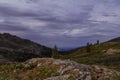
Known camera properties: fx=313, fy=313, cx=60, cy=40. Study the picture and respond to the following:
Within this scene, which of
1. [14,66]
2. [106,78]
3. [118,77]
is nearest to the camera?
[118,77]

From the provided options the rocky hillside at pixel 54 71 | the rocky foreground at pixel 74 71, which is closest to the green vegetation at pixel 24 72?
the rocky hillside at pixel 54 71

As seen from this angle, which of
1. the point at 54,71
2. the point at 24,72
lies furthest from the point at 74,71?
the point at 24,72

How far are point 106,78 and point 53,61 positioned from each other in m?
5.62

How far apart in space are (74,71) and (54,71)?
70.3 inches

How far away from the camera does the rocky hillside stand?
21.6 meters

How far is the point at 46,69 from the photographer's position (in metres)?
24.1

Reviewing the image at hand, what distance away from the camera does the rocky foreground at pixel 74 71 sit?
21.4 metres

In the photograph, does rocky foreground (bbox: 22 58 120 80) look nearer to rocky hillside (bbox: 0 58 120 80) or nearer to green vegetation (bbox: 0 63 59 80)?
rocky hillside (bbox: 0 58 120 80)

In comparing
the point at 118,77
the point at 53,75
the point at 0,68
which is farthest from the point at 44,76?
the point at 118,77

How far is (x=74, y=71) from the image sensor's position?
22625mm

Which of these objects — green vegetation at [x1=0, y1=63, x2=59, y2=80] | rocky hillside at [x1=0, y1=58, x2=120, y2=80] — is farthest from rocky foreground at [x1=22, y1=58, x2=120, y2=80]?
green vegetation at [x1=0, y1=63, x2=59, y2=80]

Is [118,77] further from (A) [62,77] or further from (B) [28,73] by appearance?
(B) [28,73]

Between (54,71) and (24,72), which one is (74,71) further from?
(24,72)

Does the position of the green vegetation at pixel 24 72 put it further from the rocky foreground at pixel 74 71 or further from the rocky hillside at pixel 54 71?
the rocky foreground at pixel 74 71
